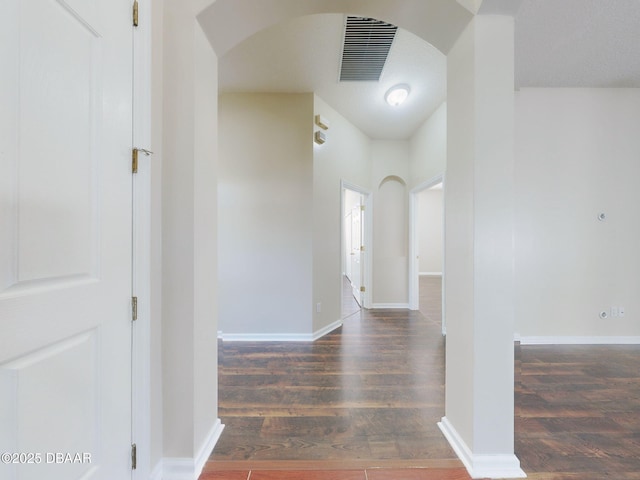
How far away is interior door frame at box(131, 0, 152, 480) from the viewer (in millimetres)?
1129

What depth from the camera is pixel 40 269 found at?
2.53 ft

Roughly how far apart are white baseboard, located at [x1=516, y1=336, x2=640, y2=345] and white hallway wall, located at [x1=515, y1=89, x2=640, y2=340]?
37 millimetres

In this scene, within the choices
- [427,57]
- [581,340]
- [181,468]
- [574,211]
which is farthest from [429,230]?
[181,468]

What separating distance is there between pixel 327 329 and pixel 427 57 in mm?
3121

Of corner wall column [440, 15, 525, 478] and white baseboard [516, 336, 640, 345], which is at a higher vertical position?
corner wall column [440, 15, 525, 478]

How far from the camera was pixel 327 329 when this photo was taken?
345 centimetres

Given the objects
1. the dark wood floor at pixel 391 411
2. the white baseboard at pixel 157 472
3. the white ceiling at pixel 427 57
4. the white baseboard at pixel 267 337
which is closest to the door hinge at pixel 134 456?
the white baseboard at pixel 157 472

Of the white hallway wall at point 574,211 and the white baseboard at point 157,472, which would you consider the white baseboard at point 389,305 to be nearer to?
the white hallway wall at point 574,211

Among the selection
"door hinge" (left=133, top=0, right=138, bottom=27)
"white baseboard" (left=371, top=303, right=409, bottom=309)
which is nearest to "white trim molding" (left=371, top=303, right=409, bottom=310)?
"white baseboard" (left=371, top=303, right=409, bottom=309)

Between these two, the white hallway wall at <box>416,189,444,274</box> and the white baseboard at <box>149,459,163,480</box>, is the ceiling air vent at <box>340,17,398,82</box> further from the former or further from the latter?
the white hallway wall at <box>416,189,444,274</box>

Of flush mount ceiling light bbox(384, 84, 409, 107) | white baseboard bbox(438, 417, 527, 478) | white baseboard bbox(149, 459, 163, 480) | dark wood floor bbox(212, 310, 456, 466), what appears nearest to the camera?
white baseboard bbox(149, 459, 163, 480)

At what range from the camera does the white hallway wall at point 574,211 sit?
3.15m

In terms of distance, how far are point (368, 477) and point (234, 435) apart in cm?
78

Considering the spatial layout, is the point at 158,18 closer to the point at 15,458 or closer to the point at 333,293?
the point at 15,458
